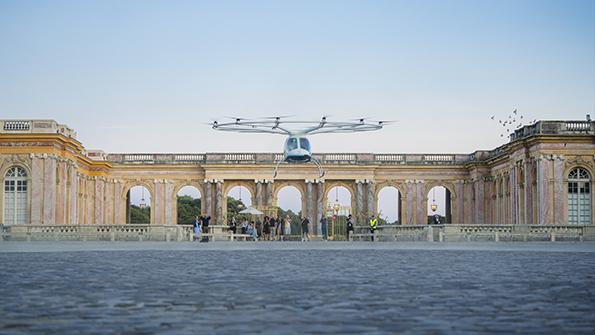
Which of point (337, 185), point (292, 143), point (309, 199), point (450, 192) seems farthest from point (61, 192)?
point (450, 192)

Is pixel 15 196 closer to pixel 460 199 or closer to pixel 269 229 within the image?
pixel 269 229

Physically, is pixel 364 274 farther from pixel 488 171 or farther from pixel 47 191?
pixel 488 171

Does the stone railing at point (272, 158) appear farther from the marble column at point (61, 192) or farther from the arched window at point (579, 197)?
the arched window at point (579, 197)

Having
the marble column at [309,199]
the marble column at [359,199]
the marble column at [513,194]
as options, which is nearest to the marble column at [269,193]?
the marble column at [309,199]

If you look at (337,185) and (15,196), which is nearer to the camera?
(15,196)

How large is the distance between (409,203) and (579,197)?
20.2 m

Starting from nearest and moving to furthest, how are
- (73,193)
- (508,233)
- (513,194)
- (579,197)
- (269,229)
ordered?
(508,233)
(579,197)
(269,229)
(73,193)
(513,194)

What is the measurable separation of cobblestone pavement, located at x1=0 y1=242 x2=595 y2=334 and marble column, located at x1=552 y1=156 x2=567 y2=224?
36.7 metres

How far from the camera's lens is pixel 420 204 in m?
69.9

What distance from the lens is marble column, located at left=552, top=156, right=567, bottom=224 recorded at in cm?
5072

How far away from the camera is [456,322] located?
7.34 metres

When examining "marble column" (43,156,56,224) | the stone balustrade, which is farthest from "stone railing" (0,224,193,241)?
"marble column" (43,156,56,224)

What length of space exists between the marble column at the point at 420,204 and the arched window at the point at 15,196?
30.6 metres

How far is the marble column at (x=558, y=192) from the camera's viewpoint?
166ft
